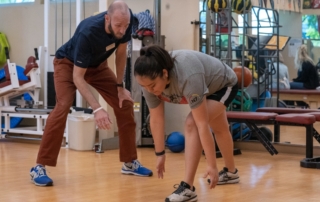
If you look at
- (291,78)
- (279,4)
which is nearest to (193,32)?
(279,4)

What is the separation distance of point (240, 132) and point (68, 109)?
8.44 feet

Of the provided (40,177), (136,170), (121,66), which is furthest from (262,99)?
(40,177)

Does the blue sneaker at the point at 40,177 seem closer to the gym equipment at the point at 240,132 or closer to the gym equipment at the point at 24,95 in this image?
the gym equipment at the point at 240,132

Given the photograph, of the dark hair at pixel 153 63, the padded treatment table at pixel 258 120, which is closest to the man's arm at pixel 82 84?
the dark hair at pixel 153 63

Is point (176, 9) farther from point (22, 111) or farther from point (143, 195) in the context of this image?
point (143, 195)

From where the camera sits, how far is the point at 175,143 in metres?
5.69

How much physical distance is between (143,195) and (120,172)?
934mm

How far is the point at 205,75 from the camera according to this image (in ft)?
10.5

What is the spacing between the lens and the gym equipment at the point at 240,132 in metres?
5.99

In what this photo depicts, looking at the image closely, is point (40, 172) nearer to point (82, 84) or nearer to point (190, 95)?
point (82, 84)

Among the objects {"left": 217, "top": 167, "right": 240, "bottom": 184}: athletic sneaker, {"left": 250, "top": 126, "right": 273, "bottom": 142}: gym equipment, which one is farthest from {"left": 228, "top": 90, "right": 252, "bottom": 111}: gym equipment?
{"left": 217, "top": 167, "right": 240, "bottom": 184}: athletic sneaker

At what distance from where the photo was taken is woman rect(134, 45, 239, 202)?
2.95 meters

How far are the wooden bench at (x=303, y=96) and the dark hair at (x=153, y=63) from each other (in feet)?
13.8

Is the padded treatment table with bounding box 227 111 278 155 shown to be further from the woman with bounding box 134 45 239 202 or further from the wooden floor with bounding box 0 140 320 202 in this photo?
the woman with bounding box 134 45 239 202
